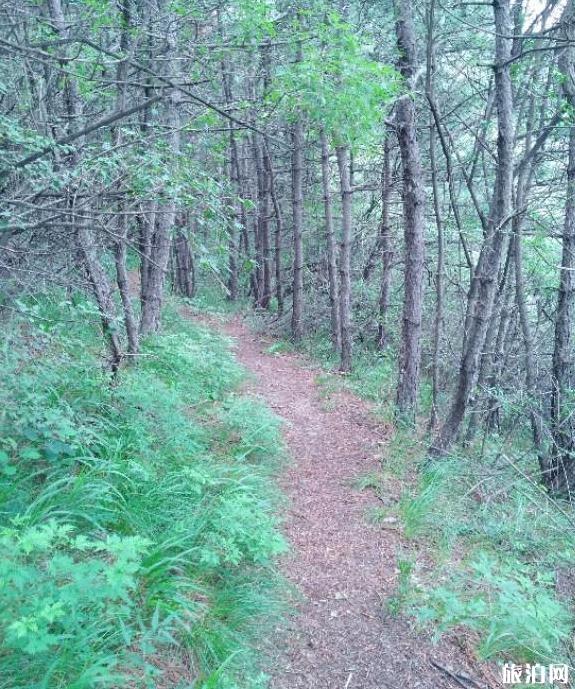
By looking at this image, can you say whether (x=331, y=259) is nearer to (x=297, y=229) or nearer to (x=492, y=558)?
(x=297, y=229)

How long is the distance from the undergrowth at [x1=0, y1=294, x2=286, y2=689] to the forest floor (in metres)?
0.24

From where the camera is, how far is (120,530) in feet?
11.7

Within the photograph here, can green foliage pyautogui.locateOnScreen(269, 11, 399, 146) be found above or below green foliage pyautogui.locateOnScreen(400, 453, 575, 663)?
above

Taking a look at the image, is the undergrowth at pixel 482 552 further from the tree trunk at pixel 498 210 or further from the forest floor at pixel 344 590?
the tree trunk at pixel 498 210

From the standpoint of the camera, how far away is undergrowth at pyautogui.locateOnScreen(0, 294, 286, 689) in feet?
8.21

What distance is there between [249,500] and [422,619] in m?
1.43

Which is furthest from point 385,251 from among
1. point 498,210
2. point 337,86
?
point 337,86

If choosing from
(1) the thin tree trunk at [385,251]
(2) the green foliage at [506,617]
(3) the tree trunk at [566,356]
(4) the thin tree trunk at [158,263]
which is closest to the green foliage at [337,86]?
(3) the tree trunk at [566,356]

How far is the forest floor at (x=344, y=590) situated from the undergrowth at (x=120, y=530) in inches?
9.6

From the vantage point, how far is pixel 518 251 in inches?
291

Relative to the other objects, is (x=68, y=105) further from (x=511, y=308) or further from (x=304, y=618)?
(x=511, y=308)

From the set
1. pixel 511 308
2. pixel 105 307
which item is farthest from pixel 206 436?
pixel 511 308

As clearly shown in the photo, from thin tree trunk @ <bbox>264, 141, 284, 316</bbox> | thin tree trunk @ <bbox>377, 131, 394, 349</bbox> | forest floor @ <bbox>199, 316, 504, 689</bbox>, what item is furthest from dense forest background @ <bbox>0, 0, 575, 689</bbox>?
thin tree trunk @ <bbox>264, 141, 284, 316</bbox>

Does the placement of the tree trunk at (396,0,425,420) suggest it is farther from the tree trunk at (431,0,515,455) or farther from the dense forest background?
the tree trunk at (431,0,515,455)
